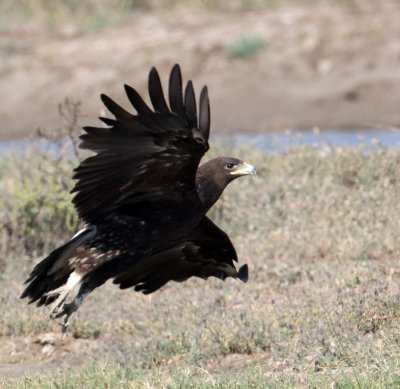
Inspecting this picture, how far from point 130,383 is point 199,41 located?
1296 cm

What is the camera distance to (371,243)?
30.2 ft

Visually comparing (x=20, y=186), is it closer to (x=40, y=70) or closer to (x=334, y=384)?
(x=334, y=384)

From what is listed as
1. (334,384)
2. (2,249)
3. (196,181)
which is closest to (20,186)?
(2,249)

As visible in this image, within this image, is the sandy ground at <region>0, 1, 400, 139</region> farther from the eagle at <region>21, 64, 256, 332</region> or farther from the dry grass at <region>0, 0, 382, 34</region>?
the eagle at <region>21, 64, 256, 332</region>

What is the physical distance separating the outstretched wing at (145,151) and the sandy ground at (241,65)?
32.2 ft

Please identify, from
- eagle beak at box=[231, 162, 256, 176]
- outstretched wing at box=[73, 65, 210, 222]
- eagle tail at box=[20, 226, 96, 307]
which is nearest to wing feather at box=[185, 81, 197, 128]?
outstretched wing at box=[73, 65, 210, 222]

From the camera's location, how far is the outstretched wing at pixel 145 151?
6.79 m

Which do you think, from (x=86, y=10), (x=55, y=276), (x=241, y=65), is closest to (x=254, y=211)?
(x=55, y=276)

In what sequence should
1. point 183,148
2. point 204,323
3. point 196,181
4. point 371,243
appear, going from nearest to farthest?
point 183,148 < point 196,181 < point 204,323 < point 371,243

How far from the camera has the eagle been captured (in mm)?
6848

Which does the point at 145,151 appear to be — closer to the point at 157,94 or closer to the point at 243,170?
the point at 157,94

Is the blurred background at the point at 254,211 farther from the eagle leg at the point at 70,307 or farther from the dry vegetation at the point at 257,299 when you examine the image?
the eagle leg at the point at 70,307

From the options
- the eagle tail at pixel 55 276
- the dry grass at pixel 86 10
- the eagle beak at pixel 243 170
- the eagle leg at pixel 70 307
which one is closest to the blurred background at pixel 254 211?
the eagle leg at pixel 70 307

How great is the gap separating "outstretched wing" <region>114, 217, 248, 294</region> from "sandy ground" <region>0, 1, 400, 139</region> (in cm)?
894
